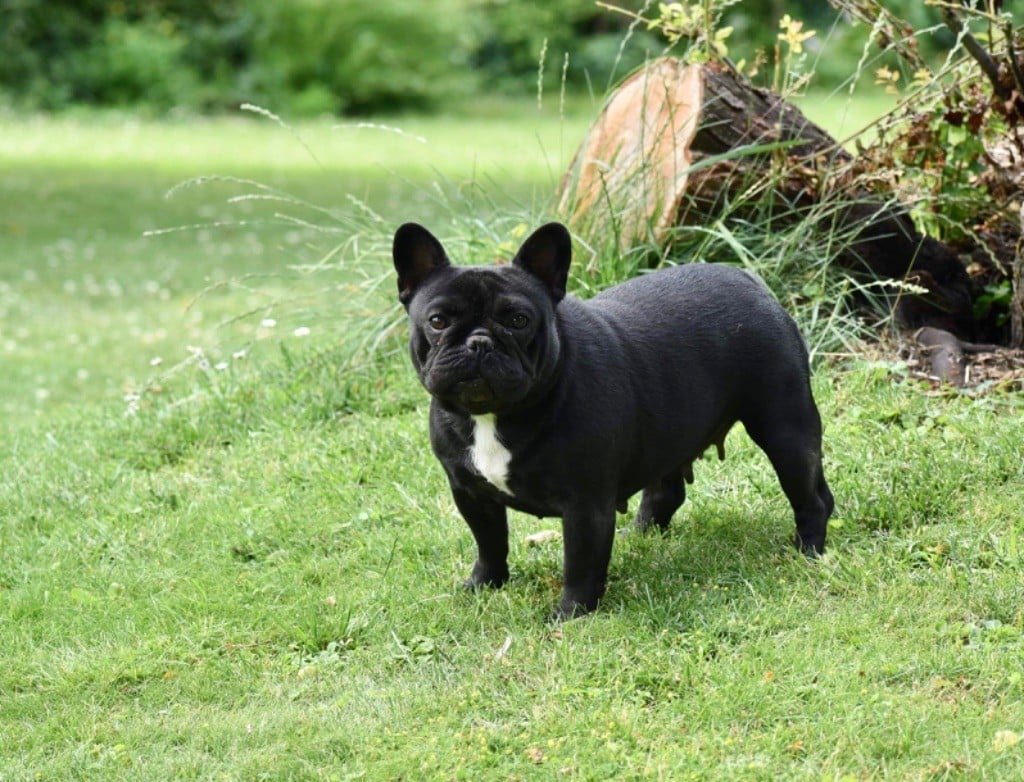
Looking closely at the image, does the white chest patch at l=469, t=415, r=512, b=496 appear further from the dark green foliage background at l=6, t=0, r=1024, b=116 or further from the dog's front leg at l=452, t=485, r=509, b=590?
the dark green foliage background at l=6, t=0, r=1024, b=116

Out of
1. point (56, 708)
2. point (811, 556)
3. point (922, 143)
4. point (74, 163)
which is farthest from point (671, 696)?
point (74, 163)

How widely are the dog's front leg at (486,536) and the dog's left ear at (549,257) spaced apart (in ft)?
2.44

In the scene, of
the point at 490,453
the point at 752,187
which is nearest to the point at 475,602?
the point at 490,453

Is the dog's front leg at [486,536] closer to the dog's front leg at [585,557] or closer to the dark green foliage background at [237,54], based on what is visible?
the dog's front leg at [585,557]

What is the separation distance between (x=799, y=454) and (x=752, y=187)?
8.62ft

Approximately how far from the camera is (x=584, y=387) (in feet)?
13.8

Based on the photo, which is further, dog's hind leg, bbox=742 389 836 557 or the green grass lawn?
dog's hind leg, bbox=742 389 836 557

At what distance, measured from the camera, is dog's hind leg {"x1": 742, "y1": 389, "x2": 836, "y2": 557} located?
455 cm

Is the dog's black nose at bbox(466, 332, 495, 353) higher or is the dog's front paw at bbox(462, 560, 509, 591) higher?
the dog's black nose at bbox(466, 332, 495, 353)

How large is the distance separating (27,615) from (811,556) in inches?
111

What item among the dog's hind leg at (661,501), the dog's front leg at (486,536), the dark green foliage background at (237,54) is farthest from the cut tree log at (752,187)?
the dark green foliage background at (237,54)

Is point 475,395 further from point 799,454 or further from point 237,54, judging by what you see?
point 237,54

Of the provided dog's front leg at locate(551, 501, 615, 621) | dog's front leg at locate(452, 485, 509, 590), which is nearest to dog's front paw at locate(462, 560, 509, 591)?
dog's front leg at locate(452, 485, 509, 590)

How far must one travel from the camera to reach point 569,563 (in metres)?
4.29
